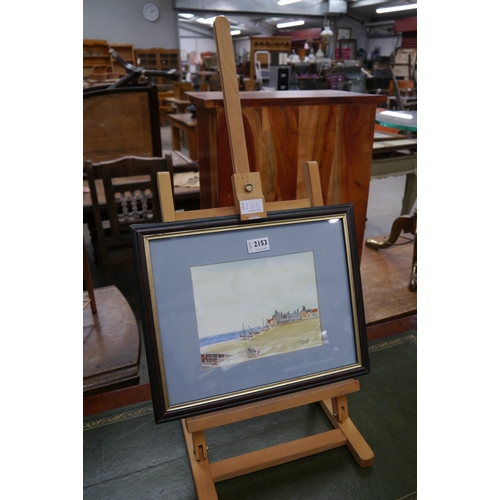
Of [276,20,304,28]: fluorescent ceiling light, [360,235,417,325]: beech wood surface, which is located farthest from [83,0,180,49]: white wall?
[360,235,417,325]: beech wood surface

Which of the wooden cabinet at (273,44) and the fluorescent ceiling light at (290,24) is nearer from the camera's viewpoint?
the wooden cabinet at (273,44)

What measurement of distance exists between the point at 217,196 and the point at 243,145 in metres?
0.41

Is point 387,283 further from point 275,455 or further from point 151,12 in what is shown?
point 151,12

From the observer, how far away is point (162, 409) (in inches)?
31.7

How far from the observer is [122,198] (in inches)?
84.2

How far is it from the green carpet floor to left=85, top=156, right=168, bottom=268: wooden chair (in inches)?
45.3

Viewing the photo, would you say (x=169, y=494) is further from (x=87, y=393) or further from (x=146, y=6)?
(x=146, y=6)

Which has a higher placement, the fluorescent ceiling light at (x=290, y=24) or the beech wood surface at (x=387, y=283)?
the fluorescent ceiling light at (x=290, y=24)

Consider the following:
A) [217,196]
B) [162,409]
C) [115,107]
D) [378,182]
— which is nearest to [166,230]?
[162,409]

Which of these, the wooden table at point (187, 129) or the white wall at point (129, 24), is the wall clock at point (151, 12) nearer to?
the white wall at point (129, 24)

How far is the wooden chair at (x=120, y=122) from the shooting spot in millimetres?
2473

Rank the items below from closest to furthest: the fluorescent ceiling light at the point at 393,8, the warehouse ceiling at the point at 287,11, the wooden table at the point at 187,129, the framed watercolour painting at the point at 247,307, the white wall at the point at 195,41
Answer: the framed watercolour painting at the point at 247,307 → the wooden table at the point at 187,129 → the warehouse ceiling at the point at 287,11 → the fluorescent ceiling light at the point at 393,8 → the white wall at the point at 195,41

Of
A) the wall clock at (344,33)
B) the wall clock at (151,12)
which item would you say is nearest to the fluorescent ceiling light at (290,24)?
the wall clock at (344,33)

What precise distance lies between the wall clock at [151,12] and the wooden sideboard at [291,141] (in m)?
9.83
